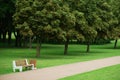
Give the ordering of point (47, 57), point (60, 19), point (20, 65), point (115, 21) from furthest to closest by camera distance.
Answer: point (115, 21) → point (47, 57) → point (60, 19) → point (20, 65)

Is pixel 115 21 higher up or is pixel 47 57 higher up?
pixel 115 21

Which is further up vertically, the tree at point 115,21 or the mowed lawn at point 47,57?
the tree at point 115,21

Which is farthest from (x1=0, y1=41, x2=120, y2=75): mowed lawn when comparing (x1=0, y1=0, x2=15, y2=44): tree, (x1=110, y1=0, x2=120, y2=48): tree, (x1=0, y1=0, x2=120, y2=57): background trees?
(x1=110, y1=0, x2=120, y2=48): tree

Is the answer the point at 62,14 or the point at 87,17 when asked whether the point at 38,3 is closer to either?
the point at 62,14

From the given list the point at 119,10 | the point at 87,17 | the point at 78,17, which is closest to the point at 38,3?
the point at 78,17

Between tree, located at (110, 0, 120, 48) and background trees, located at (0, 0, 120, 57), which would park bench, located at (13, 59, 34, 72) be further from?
tree, located at (110, 0, 120, 48)

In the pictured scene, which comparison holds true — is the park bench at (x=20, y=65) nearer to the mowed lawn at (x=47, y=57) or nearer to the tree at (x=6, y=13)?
the mowed lawn at (x=47, y=57)

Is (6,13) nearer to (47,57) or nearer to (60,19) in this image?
(47,57)

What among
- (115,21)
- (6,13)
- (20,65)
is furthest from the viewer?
(115,21)

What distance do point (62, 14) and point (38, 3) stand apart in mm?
2790

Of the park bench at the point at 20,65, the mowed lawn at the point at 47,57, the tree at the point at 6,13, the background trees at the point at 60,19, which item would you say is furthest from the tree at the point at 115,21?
the park bench at the point at 20,65

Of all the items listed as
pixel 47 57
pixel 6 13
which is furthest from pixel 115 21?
pixel 47 57

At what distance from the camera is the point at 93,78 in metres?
16.9

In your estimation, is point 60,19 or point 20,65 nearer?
point 20,65
